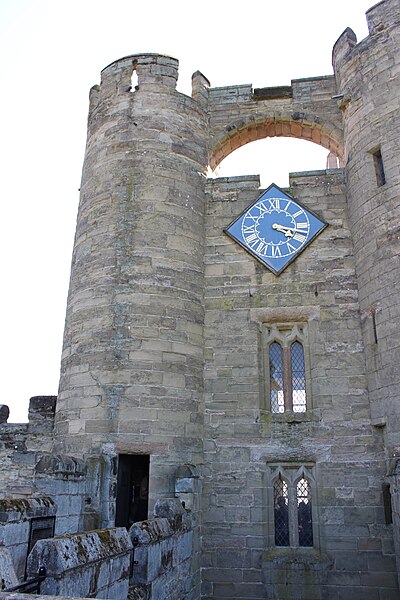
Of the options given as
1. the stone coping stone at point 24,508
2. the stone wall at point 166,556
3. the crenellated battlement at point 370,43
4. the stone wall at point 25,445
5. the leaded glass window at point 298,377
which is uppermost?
the crenellated battlement at point 370,43

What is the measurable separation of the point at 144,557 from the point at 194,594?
133 inches

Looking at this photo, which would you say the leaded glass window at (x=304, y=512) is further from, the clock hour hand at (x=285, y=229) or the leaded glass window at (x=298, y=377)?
the clock hour hand at (x=285, y=229)

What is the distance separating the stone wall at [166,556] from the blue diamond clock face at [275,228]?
16.3 ft

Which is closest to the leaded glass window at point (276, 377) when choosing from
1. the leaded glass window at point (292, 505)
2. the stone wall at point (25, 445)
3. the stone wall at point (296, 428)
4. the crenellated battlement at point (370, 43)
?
the stone wall at point (296, 428)

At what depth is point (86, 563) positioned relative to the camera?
4.28 meters

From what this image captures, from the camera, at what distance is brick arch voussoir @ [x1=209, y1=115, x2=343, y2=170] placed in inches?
473

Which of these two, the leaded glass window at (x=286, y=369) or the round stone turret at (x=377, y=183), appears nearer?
the round stone turret at (x=377, y=183)

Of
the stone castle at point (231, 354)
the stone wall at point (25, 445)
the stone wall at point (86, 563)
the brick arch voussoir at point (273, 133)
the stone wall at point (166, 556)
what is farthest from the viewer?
the brick arch voussoir at point (273, 133)

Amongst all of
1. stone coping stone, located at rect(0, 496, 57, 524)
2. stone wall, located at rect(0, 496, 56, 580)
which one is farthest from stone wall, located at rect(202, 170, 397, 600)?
stone wall, located at rect(0, 496, 56, 580)

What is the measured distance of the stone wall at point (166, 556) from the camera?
223 inches

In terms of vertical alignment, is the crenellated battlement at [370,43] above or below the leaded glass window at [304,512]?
above

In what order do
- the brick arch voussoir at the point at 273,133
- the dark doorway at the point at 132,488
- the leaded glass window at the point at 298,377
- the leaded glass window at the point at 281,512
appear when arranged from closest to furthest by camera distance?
the dark doorway at the point at 132,488 < the leaded glass window at the point at 281,512 < the leaded glass window at the point at 298,377 < the brick arch voussoir at the point at 273,133

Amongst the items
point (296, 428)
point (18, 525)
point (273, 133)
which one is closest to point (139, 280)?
point (296, 428)

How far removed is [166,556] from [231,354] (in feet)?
13.8
